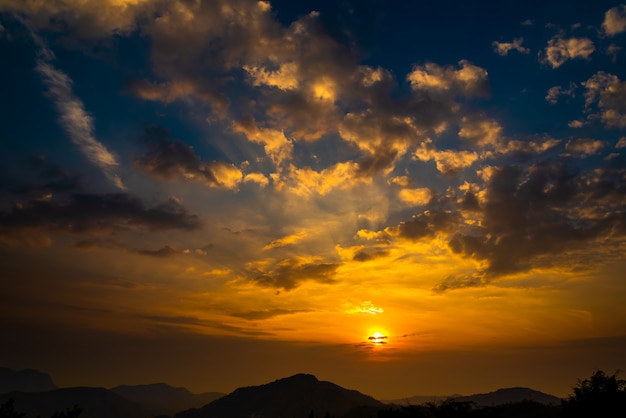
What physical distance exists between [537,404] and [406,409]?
165 meters

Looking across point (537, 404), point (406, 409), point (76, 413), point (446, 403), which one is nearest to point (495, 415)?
point (446, 403)

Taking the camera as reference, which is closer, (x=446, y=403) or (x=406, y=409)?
(x=446, y=403)

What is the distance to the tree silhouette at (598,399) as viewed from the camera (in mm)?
47094

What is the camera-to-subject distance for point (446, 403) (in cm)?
4341

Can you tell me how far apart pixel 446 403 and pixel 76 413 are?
55.3m

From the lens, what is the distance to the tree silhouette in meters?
47.1

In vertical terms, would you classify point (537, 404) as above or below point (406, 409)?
below

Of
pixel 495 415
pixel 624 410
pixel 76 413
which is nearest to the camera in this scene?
pixel 495 415

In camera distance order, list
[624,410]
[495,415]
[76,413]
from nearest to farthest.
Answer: [495,415], [624,410], [76,413]

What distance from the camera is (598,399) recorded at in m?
48.9

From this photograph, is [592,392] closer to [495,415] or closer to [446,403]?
[495,415]

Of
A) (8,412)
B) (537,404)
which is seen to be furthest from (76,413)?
(537,404)

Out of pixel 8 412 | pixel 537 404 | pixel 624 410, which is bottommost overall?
pixel 537 404

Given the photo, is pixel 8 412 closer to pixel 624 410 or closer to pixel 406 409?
pixel 406 409
